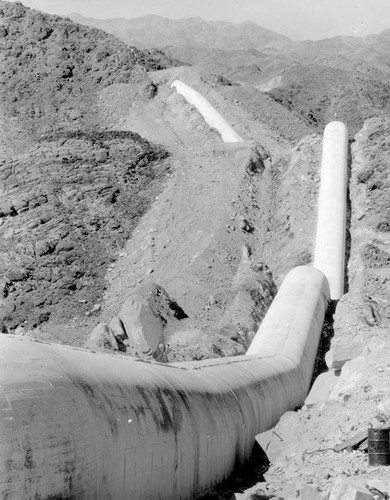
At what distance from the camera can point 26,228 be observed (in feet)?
97.6

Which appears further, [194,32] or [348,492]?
[194,32]

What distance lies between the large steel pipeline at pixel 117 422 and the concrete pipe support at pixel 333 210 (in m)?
12.1

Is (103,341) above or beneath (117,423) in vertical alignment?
beneath

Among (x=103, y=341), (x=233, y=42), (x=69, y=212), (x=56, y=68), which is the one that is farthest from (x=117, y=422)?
(x=233, y=42)

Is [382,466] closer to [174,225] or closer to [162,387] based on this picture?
[162,387]

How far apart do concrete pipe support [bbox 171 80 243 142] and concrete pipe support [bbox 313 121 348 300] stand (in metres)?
5.39

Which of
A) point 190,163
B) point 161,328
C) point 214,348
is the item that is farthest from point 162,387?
point 190,163

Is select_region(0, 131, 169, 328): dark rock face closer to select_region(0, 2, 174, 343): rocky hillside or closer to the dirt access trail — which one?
select_region(0, 2, 174, 343): rocky hillside

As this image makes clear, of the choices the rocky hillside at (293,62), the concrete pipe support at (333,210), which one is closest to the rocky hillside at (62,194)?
the concrete pipe support at (333,210)

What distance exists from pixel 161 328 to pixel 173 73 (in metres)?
32.2

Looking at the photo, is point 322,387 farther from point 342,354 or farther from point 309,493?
point 309,493

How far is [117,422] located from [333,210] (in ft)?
69.6

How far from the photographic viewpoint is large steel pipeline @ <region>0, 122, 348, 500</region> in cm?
789

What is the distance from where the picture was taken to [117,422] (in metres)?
9.02
